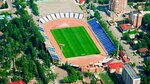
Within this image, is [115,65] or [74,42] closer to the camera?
[115,65]

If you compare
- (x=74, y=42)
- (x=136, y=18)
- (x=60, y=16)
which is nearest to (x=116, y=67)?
(x=74, y=42)

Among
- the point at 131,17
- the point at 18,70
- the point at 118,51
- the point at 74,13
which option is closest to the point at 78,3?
the point at 74,13

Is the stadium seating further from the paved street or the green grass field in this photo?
the paved street

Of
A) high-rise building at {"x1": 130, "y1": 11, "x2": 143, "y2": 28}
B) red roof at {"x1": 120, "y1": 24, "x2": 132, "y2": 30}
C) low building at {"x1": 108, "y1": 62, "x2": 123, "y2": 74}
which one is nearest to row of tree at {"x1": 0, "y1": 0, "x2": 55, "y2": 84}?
low building at {"x1": 108, "y1": 62, "x2": 123, "y2": 74}

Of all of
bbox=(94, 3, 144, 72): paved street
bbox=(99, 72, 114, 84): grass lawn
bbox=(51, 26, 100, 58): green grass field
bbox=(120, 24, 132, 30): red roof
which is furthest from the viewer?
bbox=(120, 24, 132, 30): red roof

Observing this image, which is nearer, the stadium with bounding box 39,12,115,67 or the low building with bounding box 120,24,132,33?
the stadium with bounding box 39,12,115,67

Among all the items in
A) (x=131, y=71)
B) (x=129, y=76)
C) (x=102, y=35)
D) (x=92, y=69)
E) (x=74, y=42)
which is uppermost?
(x=102, y=35)

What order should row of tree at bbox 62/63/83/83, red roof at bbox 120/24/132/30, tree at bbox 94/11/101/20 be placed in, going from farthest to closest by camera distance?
tree at bbox 94/11/101/20 → red roof at bbox 120/24/132/30 → row of tree at bbox 62/63/83/83

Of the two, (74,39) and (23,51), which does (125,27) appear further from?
(23,51)
